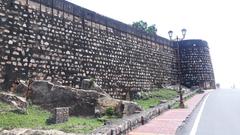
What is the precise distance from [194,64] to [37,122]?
34836mm

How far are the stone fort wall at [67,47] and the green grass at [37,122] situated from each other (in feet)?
9.20

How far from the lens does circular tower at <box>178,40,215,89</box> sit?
4306cm

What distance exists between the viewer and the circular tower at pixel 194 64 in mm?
43062

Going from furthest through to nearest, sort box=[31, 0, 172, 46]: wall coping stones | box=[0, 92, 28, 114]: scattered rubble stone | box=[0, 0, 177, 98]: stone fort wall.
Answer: box=[31, 0, 172, 46]: wall coping stones, box=[0, 0, 177, 98]: stone fort wall, box=[0, 92, 28, 114]: scattered rubble stone

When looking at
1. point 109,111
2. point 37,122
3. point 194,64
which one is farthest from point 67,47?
point 194,64

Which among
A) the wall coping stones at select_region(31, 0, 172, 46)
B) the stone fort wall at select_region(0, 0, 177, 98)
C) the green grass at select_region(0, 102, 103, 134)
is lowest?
the green grass at select_region(0, 102, 103, 134)

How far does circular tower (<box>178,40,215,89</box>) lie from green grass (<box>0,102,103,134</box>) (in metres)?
31.7

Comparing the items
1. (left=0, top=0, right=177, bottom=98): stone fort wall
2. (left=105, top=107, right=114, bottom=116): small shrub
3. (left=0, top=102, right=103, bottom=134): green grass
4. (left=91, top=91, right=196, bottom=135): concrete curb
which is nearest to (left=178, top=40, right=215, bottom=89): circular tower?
(left=0, top=0, right=177, bottom=98): stone fort wall

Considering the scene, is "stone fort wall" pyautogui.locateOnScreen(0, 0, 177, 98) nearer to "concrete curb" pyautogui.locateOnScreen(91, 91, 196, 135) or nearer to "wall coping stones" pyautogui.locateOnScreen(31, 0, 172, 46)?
"wall coping stones" pyautogui.locateOnScreen(31, 0, 172, 46)

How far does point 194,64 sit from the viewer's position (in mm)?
43375

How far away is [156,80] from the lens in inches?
1245

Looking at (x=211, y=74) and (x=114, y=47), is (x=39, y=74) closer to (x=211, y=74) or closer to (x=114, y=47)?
(x=114, y=47)

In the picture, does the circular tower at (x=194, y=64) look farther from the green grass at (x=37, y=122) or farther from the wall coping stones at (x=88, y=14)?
the green grass at (x=37, y=122)

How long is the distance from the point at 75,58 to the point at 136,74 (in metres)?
9.32
